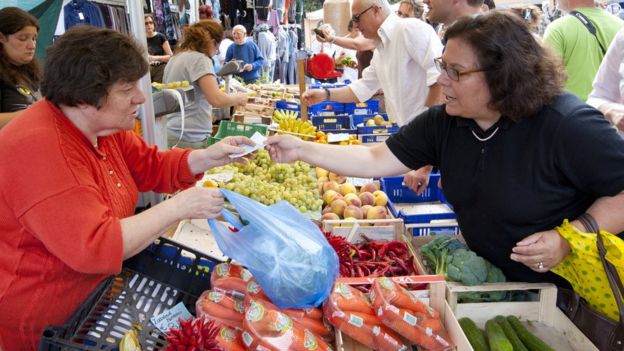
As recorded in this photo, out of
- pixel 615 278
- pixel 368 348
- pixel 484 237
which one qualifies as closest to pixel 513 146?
pixel 484 237

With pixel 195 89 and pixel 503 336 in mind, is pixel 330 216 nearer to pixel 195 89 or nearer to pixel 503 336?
pixel 503 336

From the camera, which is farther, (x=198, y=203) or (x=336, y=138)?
(x=336, y=138)

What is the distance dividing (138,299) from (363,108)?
522 centimetres

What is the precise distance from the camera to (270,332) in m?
1.47

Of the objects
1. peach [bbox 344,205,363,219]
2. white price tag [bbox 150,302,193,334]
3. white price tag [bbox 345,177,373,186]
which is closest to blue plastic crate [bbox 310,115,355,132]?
white price tag [bbox 345,177,373,186]

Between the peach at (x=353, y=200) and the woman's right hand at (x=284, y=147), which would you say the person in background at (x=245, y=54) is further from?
the woman's right hand at (x=284, y=147)

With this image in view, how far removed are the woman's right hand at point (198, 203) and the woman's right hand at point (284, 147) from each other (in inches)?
31.4

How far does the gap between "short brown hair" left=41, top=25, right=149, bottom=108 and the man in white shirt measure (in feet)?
8.85

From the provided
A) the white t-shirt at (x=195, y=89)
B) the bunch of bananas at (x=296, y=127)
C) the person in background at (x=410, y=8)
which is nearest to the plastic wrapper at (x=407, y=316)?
the bunch of bananas at (x=296, y=127)

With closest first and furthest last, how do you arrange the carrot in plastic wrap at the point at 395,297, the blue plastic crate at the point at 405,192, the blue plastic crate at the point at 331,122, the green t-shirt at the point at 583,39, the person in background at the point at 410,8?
the carrot in plastic wrap at the point at 395,297
the blue plastic crate at the point at 405,192
the green t-shirt at the point at 583,39
the blue plastic crate at the point at 331,122
the person in background at the point at 410,8

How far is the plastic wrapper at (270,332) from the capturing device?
4.76 ft

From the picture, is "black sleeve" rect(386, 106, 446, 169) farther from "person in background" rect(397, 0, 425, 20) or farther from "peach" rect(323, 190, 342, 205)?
"person in background" rect(397, 0, 425, 20)

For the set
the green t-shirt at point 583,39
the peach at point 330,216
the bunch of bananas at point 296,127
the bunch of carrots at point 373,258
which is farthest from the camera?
the bunch of bananas at point 296,127

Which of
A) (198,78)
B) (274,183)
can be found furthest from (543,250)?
(198,78)
